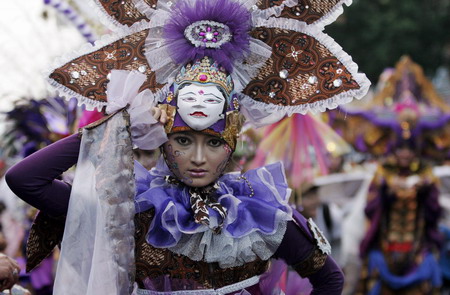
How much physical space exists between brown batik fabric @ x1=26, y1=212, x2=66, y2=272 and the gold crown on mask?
2.41 feet

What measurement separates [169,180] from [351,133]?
526 cm

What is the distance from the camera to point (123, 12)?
3094 millimetres

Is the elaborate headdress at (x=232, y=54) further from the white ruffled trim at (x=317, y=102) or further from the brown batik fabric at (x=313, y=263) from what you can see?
the brown batik fabric at (x=313, y=263)

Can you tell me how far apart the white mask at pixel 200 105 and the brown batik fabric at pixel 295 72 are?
12.3 inches

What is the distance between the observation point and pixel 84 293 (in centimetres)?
255

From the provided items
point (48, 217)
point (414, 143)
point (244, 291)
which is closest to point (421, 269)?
point (414, 143)

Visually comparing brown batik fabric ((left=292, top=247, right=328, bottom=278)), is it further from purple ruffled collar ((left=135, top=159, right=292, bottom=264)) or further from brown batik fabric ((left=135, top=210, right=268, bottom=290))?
brown batik fabric ((left=135, top=210, right=268, bottom=290))

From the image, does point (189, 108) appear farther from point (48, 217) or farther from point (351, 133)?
point (351, 133)

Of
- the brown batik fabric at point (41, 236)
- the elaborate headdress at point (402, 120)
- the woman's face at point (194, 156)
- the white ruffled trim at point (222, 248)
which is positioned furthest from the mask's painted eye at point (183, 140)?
the elaborate headdress at point (402, 120)

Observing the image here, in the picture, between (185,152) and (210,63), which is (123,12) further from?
(185,152)

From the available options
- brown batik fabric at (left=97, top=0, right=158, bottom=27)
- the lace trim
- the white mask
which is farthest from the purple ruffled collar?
brown batik fabric at (left=97, top=0, right=158, bottom=27)

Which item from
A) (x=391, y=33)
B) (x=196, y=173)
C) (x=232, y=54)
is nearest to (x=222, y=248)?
(x=196, y=173)

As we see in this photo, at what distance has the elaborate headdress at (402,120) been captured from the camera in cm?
752

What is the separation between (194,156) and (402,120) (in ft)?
16.6
